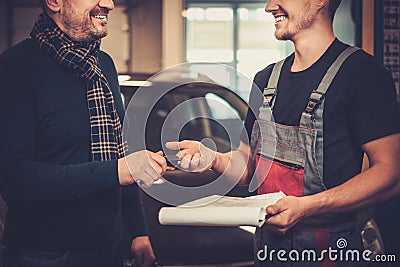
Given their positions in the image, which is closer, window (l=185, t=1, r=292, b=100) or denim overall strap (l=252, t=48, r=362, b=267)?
denim overall strap (l=252, t=48, r=362, b=267)

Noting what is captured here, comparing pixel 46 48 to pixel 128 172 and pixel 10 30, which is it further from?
pixel 10 30

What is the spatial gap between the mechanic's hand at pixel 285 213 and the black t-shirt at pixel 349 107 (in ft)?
0.32

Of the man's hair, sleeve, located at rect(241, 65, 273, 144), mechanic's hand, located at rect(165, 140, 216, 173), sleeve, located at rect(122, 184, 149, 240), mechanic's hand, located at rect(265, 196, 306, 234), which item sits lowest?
sleeve, located at rect(122, 184, 149, 240)

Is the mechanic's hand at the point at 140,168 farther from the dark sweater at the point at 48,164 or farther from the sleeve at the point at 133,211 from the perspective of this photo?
the sleeve at the point at 133,211

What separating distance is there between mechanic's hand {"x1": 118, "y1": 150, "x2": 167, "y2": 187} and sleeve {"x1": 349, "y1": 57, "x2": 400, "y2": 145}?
0.45 metres

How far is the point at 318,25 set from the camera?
164cm

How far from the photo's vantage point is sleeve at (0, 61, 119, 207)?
1.43 metres

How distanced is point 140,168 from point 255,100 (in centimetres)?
41

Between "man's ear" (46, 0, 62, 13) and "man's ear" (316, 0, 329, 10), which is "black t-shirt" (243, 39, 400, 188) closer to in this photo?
"man's ear" (316, 0, 329, 10)

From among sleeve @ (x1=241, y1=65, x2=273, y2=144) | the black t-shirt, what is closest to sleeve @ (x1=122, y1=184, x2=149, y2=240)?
sleeve @ (x1=241, y1=65, x2=273, y2=144)

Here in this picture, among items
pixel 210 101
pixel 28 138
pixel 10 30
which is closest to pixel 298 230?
pixel 28 138

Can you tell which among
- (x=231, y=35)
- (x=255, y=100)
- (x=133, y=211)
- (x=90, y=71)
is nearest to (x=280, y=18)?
(x=255, y=100)

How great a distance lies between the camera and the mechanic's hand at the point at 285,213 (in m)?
1.49

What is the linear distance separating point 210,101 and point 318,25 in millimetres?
1375
